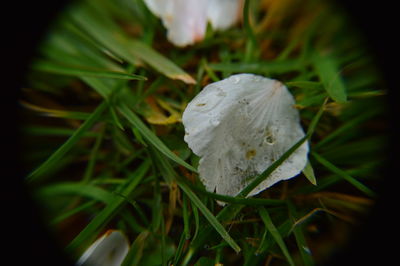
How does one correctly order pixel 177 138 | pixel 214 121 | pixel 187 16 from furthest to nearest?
pixel 187 16, pixel 177 138, pixel 214 121

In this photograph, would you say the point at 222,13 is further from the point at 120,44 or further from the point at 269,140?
the point at 269,140

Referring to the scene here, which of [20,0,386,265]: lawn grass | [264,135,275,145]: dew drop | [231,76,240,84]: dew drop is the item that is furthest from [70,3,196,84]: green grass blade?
[264,135,275,145]: dew drop

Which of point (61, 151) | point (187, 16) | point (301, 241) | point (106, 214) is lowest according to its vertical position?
point (301, 241)

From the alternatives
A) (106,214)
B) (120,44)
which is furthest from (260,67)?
(106,214)

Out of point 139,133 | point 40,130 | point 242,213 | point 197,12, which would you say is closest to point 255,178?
point 242,213

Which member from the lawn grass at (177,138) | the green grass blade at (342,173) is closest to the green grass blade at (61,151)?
the lawn grass at (177,138)

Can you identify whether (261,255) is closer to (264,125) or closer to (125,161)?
(264,125)
